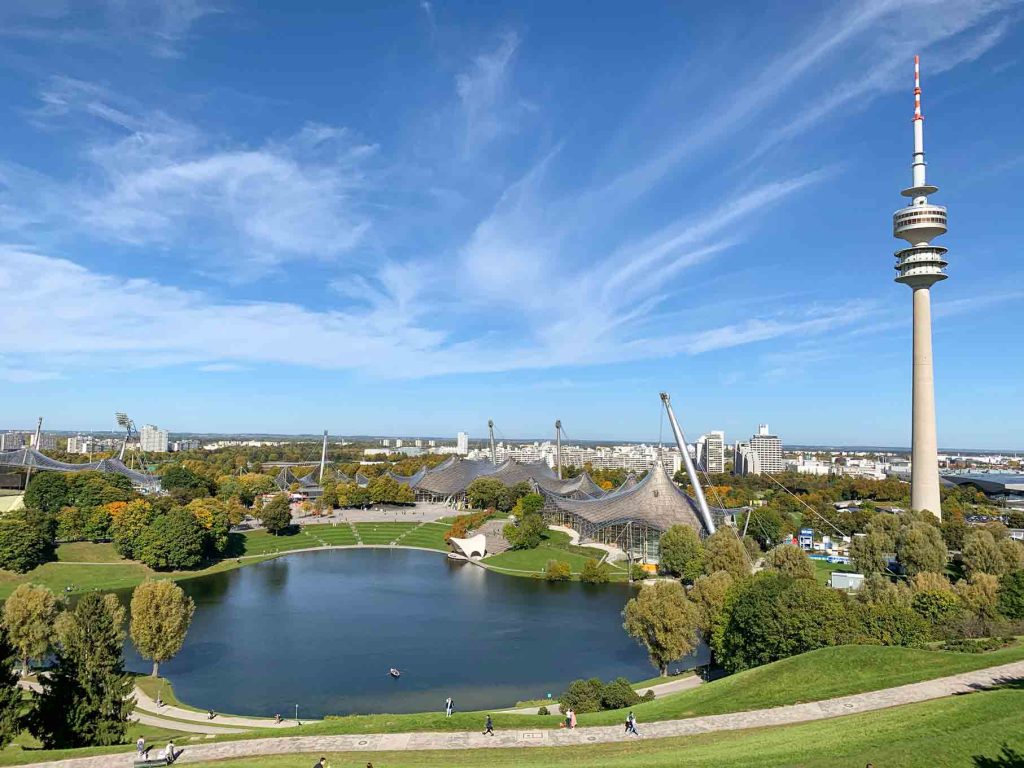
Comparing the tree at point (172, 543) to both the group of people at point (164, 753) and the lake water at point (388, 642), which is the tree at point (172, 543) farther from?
the group of people at point (164, 753)

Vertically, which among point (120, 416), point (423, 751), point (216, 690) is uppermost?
point (120, 416)

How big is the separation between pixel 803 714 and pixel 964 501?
87.3 m

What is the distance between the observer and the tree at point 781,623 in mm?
24766

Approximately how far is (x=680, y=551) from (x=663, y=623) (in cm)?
2218

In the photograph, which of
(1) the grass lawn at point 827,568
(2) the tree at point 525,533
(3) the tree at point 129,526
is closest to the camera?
(1) the grass lawn at point 827,568

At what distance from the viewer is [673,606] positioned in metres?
28.4

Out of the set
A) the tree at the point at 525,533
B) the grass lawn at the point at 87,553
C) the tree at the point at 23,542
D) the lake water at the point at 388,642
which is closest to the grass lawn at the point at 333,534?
the lake water at the point at 388,642

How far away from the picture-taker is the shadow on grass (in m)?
Result: 12.6

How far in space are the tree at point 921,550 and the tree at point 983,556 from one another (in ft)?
5.21

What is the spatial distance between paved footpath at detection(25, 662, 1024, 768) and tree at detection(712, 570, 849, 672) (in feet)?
21.9

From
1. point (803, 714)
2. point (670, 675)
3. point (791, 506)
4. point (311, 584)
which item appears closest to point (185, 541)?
point (311, 584)

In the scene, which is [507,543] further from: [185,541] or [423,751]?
[423,751]

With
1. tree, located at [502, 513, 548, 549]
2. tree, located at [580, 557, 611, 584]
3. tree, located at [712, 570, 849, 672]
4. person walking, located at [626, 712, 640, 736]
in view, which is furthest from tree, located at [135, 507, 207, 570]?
person walking, located at [626, 712, 640, 736]

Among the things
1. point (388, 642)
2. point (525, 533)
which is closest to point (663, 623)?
point (388, 642)
